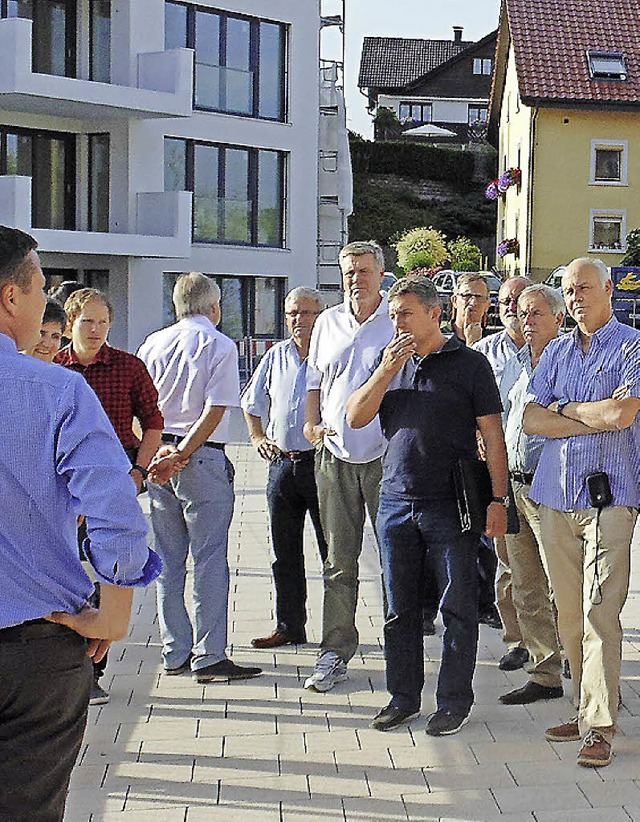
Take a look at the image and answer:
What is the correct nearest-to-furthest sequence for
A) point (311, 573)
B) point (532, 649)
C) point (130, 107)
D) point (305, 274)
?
point (532, 649) → point (311, 573) → point (130, 107) → point (305, 274)

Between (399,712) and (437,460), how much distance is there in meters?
1.17

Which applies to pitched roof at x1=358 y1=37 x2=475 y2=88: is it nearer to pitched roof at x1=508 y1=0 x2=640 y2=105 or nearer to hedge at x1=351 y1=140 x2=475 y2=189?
hedge at x1=351 y1=140 x2=475 y2=189

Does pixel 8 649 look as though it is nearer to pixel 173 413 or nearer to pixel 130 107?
pixel 173 413

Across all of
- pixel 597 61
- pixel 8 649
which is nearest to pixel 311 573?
pixel 8 649

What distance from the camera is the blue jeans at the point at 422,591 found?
238 inches

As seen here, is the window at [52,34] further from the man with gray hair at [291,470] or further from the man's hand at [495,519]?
the man's hand at [495,519]

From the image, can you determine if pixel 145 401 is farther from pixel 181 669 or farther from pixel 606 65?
pixel 606 65

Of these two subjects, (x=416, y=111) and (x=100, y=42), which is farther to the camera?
(x=416, y=111)

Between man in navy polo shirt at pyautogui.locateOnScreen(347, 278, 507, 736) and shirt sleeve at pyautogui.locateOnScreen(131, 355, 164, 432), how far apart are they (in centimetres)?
104

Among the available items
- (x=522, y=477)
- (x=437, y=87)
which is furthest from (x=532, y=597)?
(x=437, y=87)

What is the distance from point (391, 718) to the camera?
611 centimetres

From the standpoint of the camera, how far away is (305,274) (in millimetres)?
32469

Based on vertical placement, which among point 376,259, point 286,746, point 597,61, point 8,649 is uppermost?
point 597,61

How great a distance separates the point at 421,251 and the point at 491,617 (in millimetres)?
35189
